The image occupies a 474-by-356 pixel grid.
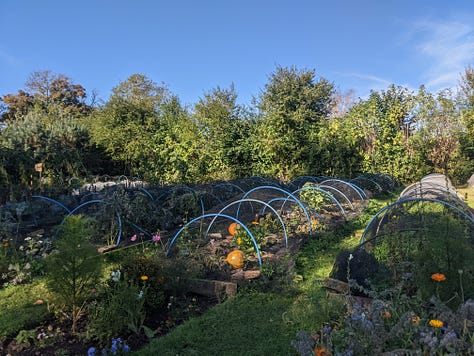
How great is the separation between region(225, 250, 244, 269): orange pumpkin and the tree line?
770cm

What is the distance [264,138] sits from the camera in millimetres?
12680

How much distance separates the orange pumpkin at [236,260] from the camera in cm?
441

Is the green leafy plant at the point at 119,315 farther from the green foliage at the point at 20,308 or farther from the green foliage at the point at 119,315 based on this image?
the green foliage at the point at 20,308

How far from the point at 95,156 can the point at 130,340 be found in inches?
513

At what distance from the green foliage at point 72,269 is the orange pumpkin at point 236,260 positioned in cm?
166

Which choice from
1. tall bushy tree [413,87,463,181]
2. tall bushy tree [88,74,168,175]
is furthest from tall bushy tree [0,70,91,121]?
tall bushy tree [413,87,463,181]

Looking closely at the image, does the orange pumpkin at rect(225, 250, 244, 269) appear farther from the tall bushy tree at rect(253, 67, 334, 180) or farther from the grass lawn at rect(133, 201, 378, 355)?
the tall bushy tree at rect(253, 67, 334, 180)

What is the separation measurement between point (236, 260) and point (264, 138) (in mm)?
8677

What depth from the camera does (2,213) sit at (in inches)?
238

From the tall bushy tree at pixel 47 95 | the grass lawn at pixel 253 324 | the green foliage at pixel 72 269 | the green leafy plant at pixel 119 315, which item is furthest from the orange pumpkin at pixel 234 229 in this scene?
the tall bushy tree at pixel 47 95

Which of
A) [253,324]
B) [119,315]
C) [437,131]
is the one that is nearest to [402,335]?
[253,324]

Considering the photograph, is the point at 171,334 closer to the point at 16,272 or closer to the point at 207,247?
the point at 207,247

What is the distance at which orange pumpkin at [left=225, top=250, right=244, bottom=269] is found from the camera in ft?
14.5

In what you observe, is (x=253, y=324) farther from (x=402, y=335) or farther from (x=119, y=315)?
(x=402, y=335)
